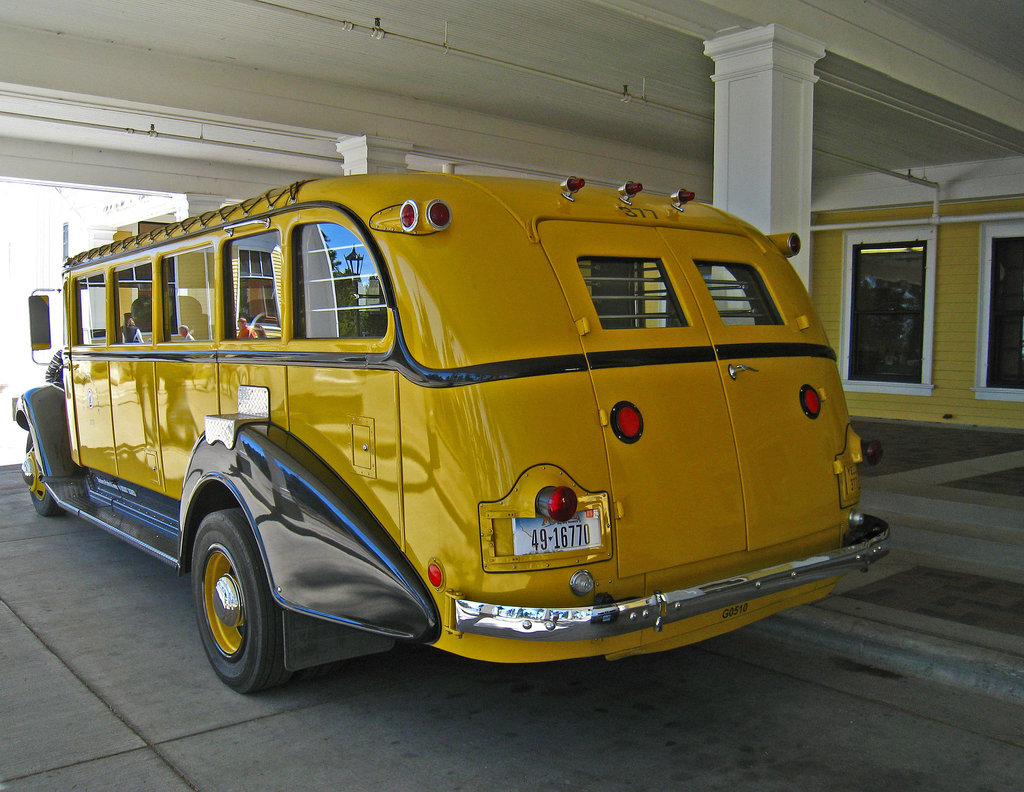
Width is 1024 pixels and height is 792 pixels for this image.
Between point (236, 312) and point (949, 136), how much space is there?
36.6 ft

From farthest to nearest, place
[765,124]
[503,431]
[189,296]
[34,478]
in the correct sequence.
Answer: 1. [34,478]
2. [765,124]
3. [189,296]
4. [503,431]

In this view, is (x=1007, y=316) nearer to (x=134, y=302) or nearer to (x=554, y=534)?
(x=134, y=302)

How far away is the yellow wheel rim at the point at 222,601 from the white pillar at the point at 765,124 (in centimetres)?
501

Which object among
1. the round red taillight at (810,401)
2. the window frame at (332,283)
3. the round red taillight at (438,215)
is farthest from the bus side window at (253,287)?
the round red taillight at (810,401)

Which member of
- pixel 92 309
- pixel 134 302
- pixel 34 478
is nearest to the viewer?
pixel 134 302

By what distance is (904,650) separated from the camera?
4449 millimetres

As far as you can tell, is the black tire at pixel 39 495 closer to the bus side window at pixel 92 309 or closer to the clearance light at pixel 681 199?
the bus side window at pixel 92 309

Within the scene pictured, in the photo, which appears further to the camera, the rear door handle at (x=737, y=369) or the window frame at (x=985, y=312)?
the window frame at (x=985, y=312)

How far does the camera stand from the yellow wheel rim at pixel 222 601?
163 inches

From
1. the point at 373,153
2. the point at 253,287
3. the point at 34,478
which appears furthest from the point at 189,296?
the point at 373,153

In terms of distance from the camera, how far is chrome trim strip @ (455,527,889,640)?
3.11m

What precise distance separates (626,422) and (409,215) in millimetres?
1156

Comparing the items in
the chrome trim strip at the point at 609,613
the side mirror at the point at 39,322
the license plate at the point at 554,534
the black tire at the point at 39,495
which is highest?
the side mirror at the point at 39,322

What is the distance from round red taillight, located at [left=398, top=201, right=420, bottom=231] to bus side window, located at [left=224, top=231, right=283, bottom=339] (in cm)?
96
